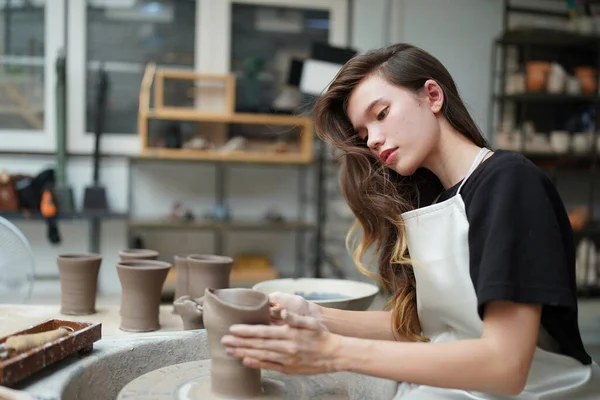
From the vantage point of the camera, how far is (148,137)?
4.09 meters

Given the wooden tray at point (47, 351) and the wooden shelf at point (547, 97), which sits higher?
the wooden shelf at point (547, 97)

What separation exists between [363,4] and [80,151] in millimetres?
2310

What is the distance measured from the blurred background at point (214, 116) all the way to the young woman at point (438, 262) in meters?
2.52

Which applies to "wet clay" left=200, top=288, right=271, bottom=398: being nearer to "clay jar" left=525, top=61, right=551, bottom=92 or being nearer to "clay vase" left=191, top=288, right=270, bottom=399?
"clay vase" left=191, top=288, right=270, bottom=399

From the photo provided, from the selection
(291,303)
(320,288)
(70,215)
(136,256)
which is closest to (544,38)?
(320,288)

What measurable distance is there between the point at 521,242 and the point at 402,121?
35 centimetres

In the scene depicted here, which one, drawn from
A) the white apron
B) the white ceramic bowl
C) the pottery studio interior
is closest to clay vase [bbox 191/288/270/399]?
the white apron

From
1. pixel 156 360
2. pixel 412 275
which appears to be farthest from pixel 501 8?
pixel 156 360

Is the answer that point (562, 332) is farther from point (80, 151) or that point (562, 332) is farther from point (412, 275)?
point (80, 151)

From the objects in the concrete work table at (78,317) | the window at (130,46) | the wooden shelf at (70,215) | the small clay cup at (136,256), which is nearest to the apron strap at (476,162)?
the concrete work table at (78,317)

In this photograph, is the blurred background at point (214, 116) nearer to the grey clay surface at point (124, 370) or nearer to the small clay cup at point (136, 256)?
the small clay cup at point (136, 256)

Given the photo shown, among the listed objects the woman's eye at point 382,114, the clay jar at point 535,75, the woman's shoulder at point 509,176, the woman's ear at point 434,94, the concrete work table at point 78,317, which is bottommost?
the concrete work table at point 78,317

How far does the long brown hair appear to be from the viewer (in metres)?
1.27

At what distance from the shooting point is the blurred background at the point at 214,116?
12.7ft
